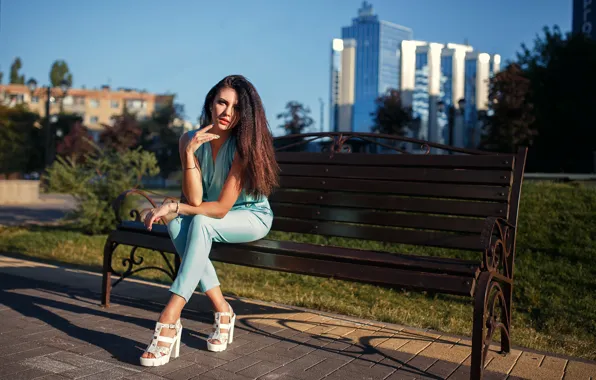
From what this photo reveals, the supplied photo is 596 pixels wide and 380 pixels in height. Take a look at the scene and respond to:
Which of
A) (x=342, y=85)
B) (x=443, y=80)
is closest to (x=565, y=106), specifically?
(x=342, y=85)

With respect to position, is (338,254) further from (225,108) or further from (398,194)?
(225,108)

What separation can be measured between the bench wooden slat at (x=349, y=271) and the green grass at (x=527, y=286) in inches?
42.4

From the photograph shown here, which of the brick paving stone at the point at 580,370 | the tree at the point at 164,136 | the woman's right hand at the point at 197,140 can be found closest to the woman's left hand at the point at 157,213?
the woman's right hand at the point at 197,140

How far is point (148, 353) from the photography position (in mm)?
3037

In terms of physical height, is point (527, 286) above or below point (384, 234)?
below

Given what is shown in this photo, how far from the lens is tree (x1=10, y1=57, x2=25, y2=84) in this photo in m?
87.3

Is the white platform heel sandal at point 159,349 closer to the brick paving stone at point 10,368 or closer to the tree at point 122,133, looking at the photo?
the brick paving stone at point 10,368

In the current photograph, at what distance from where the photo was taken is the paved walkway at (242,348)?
302cm

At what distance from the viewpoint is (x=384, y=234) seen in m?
3.87

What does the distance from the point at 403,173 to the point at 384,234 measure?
0.41 metres

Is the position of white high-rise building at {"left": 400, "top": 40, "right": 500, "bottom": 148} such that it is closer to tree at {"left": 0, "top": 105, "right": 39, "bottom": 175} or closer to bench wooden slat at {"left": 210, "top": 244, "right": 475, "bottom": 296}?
tree at {"left": 0, "top": 105, "right": 39, "bottom": 175}

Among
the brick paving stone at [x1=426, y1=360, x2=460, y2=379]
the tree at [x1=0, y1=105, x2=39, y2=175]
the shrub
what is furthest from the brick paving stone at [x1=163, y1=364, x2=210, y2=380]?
the tree at [x1=0, y1=105, x2=39, y2=175]

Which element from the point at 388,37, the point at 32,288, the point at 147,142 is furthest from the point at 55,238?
the point at 388,37

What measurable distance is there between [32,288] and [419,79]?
70.1 metres
